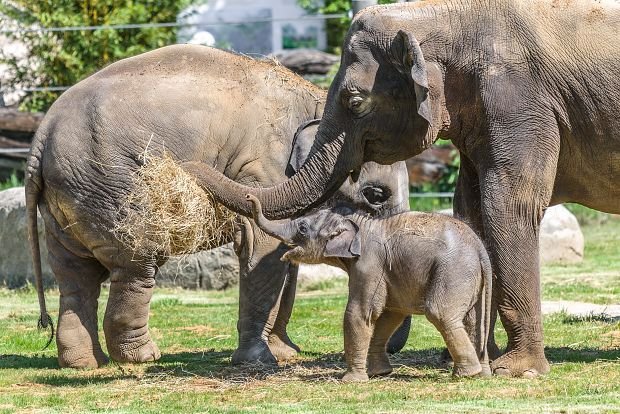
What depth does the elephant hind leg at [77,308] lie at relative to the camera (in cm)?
1044

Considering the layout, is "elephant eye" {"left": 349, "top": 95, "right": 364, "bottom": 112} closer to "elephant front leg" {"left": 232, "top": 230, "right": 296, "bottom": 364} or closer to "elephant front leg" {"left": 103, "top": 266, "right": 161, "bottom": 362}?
"elephant front leg" {"left": 232, "top": 230, "right": 296, "bottom": 364}

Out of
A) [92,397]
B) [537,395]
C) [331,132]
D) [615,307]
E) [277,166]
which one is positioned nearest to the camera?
[537,395]

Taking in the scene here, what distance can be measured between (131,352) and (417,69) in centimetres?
332

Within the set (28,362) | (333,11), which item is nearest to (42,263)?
(28,362)

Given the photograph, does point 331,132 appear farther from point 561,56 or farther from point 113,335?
point 113,335

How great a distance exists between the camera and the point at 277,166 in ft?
34.2

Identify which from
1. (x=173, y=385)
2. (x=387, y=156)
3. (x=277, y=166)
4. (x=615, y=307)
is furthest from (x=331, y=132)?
(x=615, y=307)

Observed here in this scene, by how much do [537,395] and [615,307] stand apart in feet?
17.0

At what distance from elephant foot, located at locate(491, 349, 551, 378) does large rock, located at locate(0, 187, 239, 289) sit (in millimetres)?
6807

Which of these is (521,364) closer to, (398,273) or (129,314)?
(398,273)

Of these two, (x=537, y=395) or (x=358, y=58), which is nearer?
(x=537, y=395)

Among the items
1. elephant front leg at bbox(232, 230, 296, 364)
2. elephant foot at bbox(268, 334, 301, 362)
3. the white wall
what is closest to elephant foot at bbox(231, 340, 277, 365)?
elephant front leg at bbox(232, 230, 296, 364)

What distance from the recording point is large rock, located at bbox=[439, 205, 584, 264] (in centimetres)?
1703

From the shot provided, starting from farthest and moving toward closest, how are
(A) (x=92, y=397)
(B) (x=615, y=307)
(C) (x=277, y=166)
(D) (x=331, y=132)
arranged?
(B) (x=615, y=307) < (C) (x=277, y=166) < (D) (x=331, y=132) < (A) (x=92, y=397)
